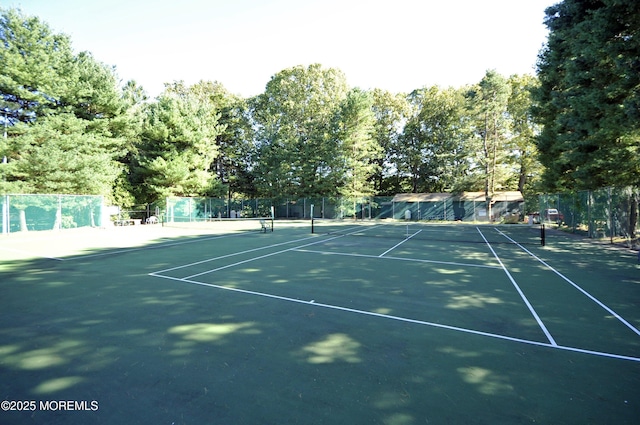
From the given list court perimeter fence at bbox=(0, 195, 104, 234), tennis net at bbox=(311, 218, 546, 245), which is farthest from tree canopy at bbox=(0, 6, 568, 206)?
tennis net at bbox=(311, 218, 546, 245)

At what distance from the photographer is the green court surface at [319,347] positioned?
2.91 meters

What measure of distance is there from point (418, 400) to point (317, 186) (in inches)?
1612

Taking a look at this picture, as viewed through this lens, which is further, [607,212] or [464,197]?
[464,197]

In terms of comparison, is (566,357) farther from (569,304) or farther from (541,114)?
(541,114)

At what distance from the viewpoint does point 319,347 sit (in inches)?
165

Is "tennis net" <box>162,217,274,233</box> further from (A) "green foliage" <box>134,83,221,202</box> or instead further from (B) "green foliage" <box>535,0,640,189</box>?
(B) "green foliage" <box>535,0,640,189</box>

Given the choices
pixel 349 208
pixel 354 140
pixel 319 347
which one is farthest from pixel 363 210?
pixel 319 347

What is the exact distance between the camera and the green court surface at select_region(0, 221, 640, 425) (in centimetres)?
291

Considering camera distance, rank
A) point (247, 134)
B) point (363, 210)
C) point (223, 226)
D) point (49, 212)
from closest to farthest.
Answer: point (49, 212), point (223, 226), point (363, 210), point (247, 134)

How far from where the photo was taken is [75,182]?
87.2 feet

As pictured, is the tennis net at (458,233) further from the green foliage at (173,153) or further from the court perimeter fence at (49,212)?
the green foliage at (173,153)

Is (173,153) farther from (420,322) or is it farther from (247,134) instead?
(420,322)

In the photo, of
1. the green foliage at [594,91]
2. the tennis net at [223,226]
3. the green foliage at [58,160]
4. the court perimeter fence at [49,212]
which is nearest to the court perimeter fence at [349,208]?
the tennis net at [223,226]

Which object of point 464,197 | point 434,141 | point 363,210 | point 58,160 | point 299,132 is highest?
point 299,132
